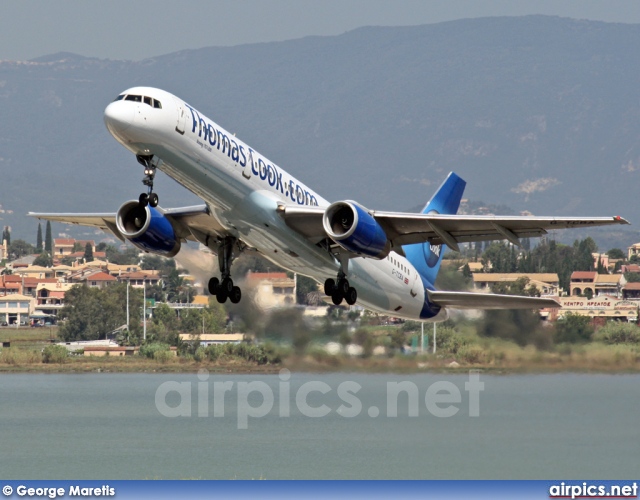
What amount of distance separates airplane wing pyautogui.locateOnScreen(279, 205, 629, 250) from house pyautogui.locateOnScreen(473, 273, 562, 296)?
1371 inches

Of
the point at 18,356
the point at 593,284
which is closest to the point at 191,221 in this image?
the point at 18,356

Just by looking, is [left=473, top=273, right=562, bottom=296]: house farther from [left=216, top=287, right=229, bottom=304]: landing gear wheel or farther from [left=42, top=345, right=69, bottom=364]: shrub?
[left=216, top=287, right=229, bottom=304]: landing gear wheel

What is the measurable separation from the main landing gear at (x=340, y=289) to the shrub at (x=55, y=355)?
5827 centimetres

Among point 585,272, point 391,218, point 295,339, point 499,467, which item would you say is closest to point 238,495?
point 295,339

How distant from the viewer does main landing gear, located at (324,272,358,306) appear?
122ft

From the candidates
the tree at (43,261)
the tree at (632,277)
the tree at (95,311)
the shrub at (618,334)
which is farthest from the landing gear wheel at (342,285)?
the tree at (43,261)

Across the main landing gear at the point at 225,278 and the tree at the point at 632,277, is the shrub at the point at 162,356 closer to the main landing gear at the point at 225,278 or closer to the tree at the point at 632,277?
the main landing gear at the point at 225,278

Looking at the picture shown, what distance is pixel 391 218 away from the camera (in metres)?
35.4

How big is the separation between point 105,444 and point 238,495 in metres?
18.3

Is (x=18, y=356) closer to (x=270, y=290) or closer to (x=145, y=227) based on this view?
(x=270, y=290)

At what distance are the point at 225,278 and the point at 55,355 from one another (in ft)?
184

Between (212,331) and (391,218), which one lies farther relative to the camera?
(212,331)

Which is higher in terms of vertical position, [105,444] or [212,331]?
[212,331]

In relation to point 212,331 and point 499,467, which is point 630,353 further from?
point 212,331
